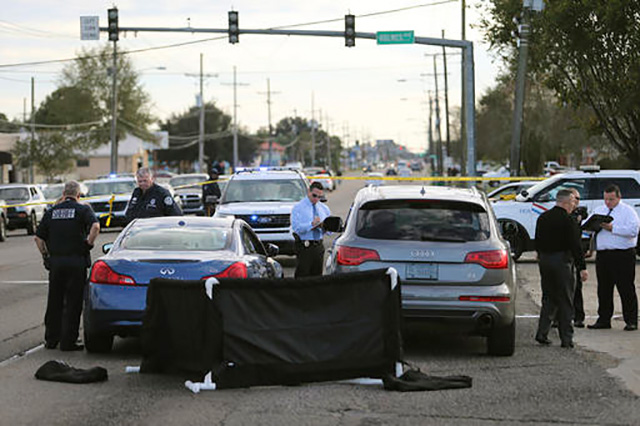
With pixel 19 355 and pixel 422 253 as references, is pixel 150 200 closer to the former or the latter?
pixel 19 355

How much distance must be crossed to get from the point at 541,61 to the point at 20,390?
97.4ft

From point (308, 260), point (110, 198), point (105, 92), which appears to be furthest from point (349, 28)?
point (105, 92)

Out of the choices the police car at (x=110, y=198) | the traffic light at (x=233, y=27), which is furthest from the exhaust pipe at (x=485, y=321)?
the police car at (x=110, y=198)

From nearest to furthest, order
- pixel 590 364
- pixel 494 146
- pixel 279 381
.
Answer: pixel 279 381
pixel 590 364
pixel 494 146

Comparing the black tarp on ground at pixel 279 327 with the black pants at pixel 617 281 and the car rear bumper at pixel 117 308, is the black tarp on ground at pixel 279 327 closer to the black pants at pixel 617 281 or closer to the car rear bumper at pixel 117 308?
the car rear bumper at pixel 117 308

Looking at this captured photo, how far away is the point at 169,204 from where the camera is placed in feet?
47.0

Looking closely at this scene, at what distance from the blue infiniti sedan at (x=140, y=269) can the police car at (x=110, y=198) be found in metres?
23.0

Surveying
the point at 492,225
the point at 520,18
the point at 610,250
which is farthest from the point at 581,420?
the point at 520,18

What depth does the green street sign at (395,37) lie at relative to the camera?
106ft

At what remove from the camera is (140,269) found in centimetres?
1052

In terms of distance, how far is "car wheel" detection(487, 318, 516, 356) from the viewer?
1077 centimetres

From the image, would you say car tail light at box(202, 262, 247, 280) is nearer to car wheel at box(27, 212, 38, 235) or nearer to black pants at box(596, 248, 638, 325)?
black pants at box(596, 248, 638, 325)

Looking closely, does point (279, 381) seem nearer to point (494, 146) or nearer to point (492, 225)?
point (492, 225)

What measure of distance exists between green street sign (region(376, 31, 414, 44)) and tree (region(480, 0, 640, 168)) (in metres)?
4.33
